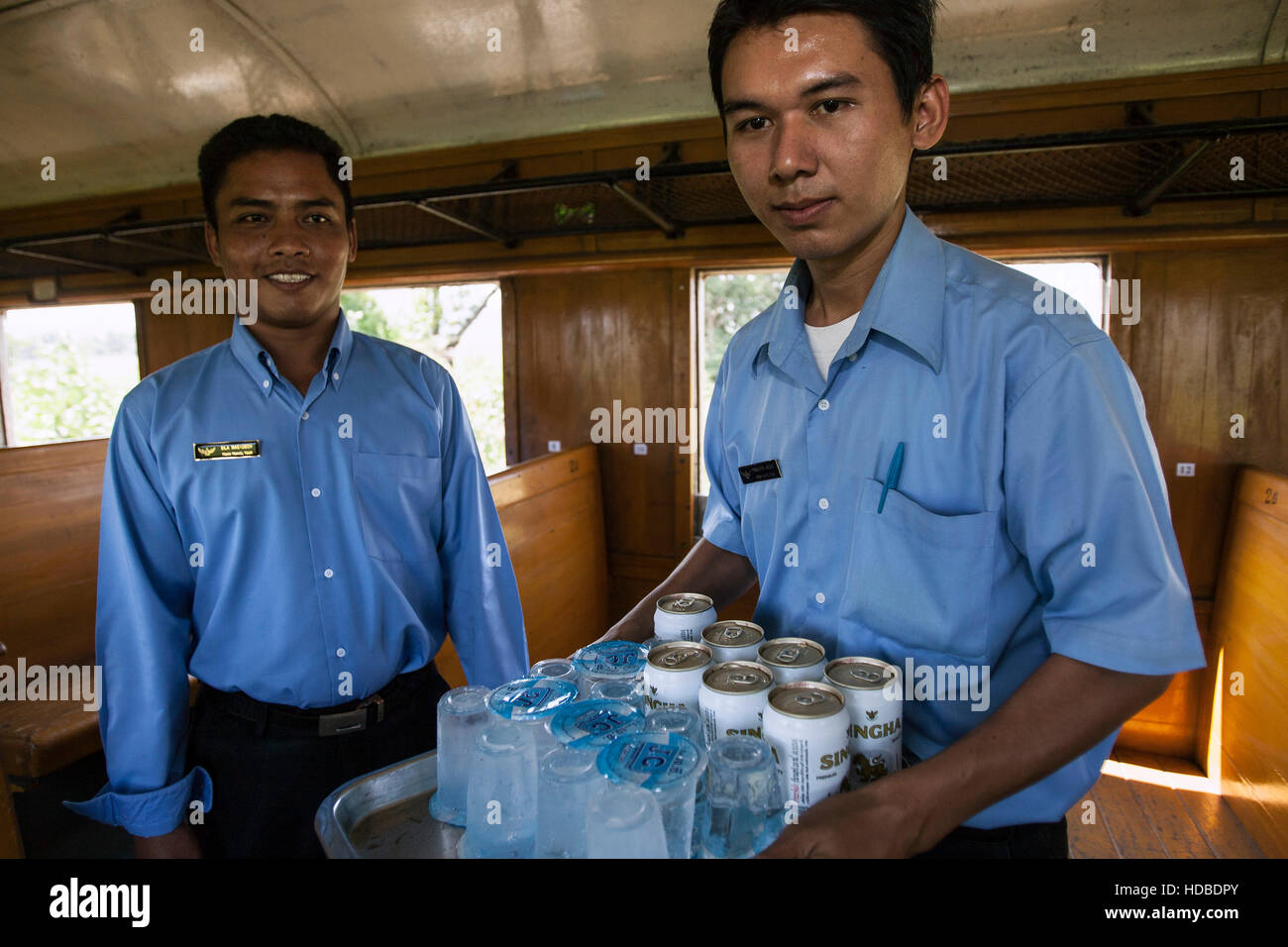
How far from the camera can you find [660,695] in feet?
3.31

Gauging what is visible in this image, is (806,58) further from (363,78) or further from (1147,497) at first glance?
(363,78)

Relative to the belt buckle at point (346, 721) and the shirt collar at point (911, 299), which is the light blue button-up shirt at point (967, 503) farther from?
the belt buckle at point (346, 721)

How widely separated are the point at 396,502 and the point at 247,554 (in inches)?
13.0

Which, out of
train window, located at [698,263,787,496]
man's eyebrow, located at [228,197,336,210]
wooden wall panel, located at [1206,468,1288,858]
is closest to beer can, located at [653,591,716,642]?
man's eyebrow, located at [228,197,336,210]

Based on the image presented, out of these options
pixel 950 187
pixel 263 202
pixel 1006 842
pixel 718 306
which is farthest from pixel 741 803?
pixel 718 306

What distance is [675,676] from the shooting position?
0.99m

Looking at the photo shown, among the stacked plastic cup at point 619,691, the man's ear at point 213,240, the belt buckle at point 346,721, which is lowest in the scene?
the belt buckle at point 346,721

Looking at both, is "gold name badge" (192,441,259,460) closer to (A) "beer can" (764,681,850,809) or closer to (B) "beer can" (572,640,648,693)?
(B) "beer can" (572,640,648,693)

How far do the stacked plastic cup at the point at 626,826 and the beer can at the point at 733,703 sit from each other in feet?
0.55

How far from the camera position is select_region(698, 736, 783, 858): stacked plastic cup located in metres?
0.83

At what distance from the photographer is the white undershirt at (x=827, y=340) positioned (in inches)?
48.3

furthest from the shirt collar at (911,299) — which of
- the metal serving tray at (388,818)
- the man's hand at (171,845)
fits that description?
the man's hand at (171,845)

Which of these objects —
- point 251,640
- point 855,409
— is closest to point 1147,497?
point 855,409
